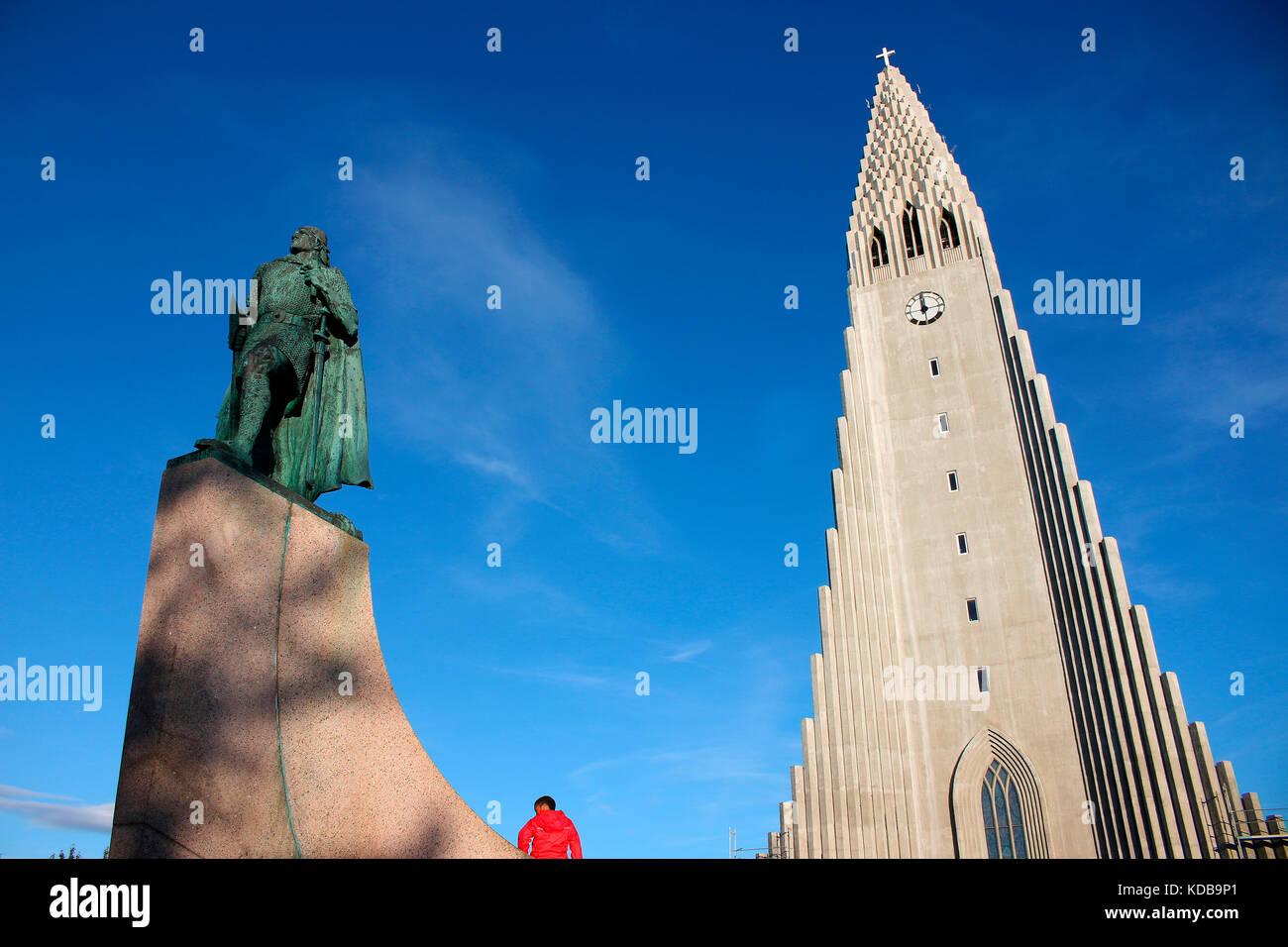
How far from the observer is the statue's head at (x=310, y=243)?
28.9 ft

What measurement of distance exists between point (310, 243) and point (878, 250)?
35567mm

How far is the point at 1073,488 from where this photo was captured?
29422mm

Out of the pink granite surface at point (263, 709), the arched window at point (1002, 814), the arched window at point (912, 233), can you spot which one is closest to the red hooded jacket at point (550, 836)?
the pink granite surface at point (263, 709)

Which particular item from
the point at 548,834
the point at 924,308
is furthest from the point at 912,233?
the point at 548,834

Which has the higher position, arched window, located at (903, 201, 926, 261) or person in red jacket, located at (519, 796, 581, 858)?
arched window, located at (903, 201, 926, 261)

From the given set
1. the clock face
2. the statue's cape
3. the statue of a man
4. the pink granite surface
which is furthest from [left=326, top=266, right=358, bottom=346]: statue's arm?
the clock face

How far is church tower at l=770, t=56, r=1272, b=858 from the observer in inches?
1026

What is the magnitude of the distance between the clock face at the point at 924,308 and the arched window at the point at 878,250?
302 cm

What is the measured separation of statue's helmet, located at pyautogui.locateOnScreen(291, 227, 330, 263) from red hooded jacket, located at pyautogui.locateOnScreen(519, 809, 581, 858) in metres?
5.91

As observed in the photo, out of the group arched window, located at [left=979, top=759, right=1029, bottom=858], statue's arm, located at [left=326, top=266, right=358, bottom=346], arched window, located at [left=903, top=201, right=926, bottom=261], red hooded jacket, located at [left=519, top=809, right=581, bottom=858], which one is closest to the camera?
red hooded jacket, located at [left=519, top=809, right=581, bottom=858]

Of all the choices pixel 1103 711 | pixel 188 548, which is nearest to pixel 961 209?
pixel 1103 711

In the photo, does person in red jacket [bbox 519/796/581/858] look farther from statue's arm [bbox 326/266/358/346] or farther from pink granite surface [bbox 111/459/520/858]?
statue's arm [bbox 326/266/358/346]

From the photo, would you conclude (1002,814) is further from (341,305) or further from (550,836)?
(341,305)
